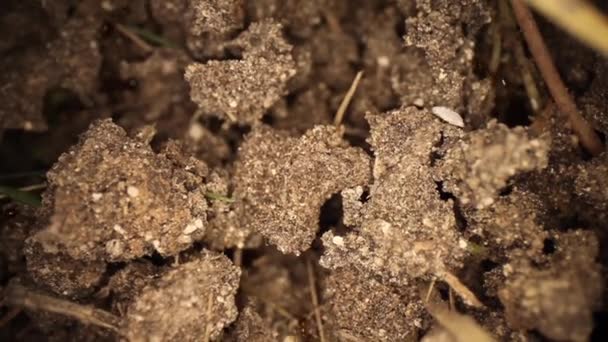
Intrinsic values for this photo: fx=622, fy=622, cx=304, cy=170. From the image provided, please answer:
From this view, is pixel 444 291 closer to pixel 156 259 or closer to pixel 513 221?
pixel 513 221

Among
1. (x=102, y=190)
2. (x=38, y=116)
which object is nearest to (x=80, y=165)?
(x=102, y=190)

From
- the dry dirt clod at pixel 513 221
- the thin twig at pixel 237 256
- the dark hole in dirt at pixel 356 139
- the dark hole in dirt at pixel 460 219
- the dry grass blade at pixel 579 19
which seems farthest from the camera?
the dark hole in dirt at pixel 356 139

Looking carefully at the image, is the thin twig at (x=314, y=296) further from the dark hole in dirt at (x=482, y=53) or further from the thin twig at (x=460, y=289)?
the dark hole in dirt at (x=482, y=53)

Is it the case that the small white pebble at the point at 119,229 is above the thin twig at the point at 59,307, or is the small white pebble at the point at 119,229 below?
above

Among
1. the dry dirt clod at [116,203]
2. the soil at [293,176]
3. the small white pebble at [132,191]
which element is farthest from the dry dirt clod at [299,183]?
the small white pebble at [132,191]

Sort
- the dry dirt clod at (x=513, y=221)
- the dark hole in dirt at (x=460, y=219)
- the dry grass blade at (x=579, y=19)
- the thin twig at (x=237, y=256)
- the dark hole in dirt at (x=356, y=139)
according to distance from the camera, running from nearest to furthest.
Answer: the dry grass blade at (x=579, y=19)
the dry dirt clod at (x=513, y=221)
the dark hole in dirt at (x=460, y=219)
the thin twig at (x=237, y=256)
the dark hole in dirt at (x=356, y=139)

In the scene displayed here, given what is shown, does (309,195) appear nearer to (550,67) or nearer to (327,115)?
(327,115)

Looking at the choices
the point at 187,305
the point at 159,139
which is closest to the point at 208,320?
the point at 187,305
